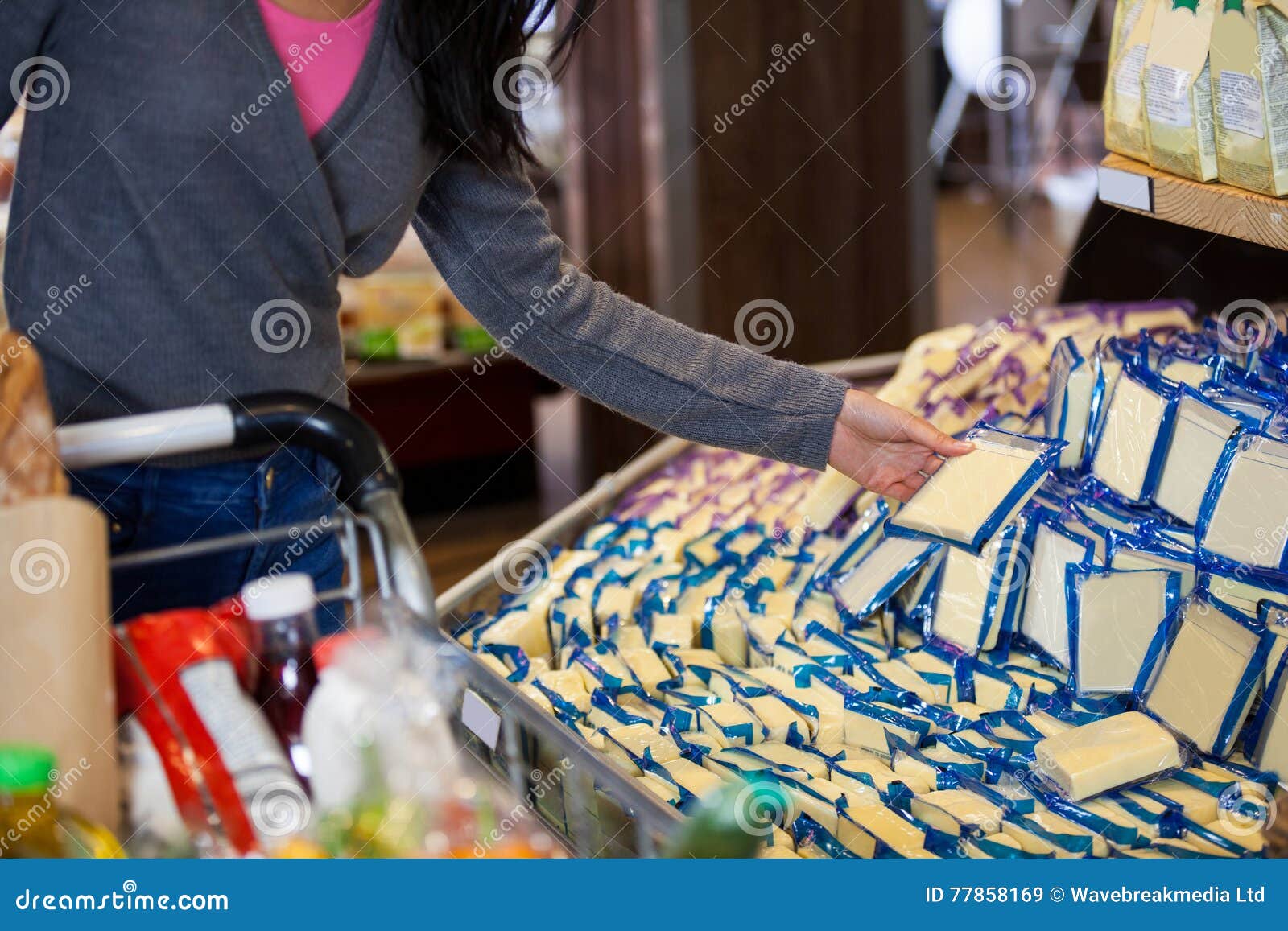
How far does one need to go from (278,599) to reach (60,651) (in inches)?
5.9

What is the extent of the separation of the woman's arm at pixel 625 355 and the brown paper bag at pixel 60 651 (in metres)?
0.70

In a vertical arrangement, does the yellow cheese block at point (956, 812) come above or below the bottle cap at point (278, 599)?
below

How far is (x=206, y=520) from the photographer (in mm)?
1377

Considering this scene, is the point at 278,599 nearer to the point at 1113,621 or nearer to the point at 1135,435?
the point at 1113,621

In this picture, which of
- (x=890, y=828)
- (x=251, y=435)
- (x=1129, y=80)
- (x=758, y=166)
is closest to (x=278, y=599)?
(x=251, y=435)

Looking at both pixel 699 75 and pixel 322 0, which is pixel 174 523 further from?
pixel 699 75

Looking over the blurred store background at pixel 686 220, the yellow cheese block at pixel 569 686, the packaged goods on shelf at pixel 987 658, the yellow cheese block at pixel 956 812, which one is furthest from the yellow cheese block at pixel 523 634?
the blurred store background at pixel 686 220

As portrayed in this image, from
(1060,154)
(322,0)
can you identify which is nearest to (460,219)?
(322,0)

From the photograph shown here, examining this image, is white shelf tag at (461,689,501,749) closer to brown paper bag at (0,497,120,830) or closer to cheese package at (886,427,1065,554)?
brown paper bag at (0,497,120,830)

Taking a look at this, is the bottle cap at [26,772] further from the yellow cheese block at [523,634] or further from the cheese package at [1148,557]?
the cheese package at [1148,557]

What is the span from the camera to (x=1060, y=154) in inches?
350

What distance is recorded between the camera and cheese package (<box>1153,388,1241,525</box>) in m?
1.34

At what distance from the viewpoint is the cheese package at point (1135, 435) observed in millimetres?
1413

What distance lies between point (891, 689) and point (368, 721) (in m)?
0.74
